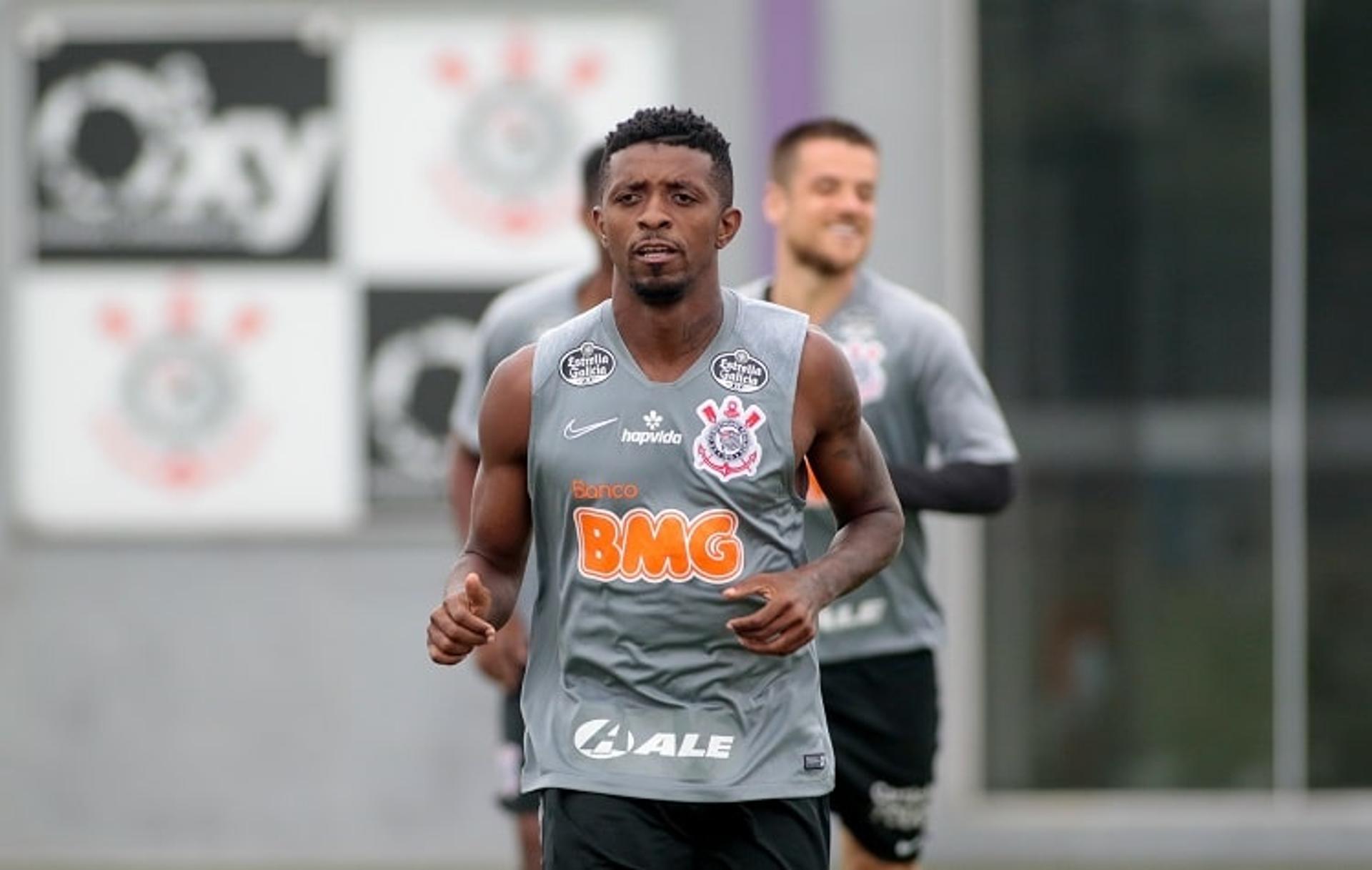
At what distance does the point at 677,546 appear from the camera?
504cm

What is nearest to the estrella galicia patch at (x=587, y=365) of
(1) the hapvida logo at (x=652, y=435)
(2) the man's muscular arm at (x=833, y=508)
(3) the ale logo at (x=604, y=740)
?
(1) the hapvida logo at (x=652, y=435)

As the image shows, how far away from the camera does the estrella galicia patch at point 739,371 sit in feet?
16.7

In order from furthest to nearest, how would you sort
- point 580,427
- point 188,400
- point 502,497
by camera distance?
point 188,400, point 502,497, point 580,427

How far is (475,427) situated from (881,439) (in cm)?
113

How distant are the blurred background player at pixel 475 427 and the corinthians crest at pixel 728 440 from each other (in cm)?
211

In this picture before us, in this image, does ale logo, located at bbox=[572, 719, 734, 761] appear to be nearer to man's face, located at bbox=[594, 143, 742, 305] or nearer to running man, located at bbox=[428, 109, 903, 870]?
running man, located at bbox=[428, 109, 903, 870]

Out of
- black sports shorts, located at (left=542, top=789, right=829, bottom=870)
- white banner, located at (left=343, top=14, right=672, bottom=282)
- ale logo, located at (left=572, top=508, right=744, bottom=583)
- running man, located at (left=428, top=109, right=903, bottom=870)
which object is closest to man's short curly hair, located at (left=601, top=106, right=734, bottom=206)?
running man, located at (left=428, top=109, right=903, bottom=870)

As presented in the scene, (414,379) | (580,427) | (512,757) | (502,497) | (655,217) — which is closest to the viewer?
(655,217)

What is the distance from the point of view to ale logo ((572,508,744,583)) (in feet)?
16.5

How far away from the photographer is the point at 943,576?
10828 millimetres

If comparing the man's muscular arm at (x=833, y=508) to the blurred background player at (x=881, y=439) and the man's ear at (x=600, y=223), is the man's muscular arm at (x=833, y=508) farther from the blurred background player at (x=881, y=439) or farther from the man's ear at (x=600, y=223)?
the blurred background player at (x=881, y=439)

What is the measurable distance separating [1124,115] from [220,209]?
350 centimetres

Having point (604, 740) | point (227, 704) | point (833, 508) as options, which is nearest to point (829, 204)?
point (833, 508)

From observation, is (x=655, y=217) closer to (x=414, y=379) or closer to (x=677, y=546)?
(x=677, y=546)
